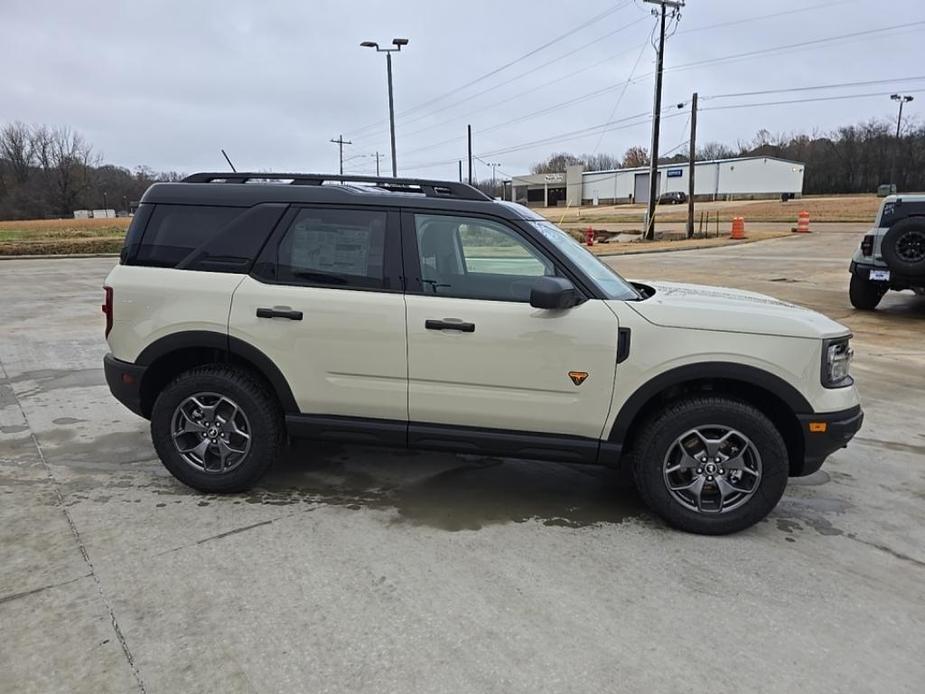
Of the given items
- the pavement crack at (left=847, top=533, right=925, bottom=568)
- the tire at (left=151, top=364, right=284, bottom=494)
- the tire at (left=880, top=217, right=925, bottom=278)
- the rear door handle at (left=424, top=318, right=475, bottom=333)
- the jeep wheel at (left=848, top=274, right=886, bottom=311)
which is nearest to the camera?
the pavement crack at (left=847, top=533, right=925, bottom=568)

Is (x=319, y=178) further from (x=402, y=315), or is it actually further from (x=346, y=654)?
(x=346, y=654)

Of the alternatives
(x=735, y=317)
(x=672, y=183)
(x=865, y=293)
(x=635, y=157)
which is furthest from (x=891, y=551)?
(x=635, y=157)

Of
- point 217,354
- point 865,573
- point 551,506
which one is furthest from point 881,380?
point 217,354

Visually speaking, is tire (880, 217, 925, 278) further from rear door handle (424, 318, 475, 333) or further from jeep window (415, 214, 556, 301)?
rear door handle (424, 318, 475, 333)

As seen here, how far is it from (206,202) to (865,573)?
4.21 m

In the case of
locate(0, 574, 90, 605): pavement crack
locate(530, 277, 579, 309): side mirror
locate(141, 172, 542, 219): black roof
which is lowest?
locate(0, 574, 90, 605): pavement crack

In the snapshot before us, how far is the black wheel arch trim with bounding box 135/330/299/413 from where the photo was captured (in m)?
3.96

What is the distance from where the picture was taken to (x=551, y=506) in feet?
13.2

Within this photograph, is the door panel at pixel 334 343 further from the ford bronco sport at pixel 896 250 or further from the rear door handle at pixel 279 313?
the ford bronco sport at pixel 896 250

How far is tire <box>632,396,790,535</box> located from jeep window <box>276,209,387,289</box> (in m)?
1.87

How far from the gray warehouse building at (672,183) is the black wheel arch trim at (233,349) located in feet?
251

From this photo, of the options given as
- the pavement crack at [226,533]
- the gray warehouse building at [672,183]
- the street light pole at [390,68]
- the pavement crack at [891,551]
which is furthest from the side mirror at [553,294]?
the gray warehouse building at [672,183]

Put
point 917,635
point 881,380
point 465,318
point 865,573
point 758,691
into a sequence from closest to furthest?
point 758,691 < point 917,635 < point 865,573 < point 465,318 < point 881,380

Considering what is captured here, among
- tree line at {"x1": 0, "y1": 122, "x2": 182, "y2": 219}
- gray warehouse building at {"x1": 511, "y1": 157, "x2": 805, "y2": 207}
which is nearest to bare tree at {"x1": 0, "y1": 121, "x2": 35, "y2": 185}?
tree line at {"x1": 0, "y1": 122, "x2": 182, "y2": 219}
